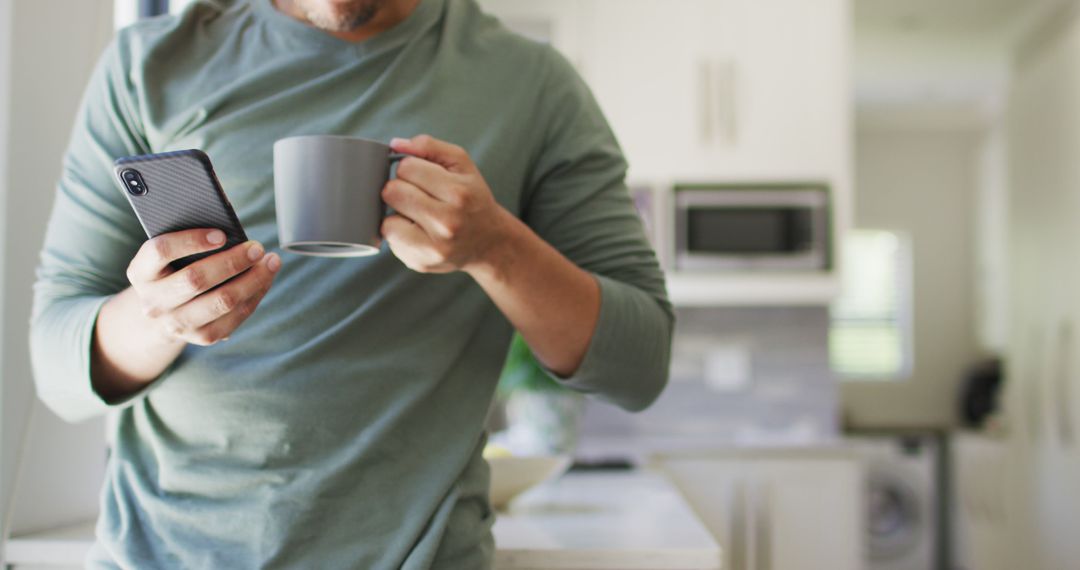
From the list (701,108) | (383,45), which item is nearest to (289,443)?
(383,45)

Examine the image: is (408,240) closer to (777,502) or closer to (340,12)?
(340,12)

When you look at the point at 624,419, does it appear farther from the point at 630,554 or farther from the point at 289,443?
the point at 289,443

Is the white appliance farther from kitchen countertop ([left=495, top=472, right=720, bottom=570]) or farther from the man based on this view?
the man

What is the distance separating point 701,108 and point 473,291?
9.12 feet

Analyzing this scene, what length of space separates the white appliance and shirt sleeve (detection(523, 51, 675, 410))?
481 cm

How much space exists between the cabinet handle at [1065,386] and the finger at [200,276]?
3452 mm

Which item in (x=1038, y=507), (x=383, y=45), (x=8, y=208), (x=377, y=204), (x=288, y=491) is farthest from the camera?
(x=1038, y=507)

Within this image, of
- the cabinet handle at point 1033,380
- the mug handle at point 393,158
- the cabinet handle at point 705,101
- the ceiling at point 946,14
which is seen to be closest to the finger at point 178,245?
the mug handle at point 393,158

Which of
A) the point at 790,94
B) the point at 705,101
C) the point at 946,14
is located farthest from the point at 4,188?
the point at 946,14

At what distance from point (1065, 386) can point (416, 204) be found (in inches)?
135

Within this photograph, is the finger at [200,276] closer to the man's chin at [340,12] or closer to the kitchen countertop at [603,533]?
the man's chin at [340,12]

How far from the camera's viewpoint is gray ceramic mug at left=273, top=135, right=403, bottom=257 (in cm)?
68

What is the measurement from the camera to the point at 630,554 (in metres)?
1.21

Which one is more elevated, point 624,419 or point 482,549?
point 482,549
